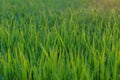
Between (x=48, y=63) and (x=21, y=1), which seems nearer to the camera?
(x=48, y=63)

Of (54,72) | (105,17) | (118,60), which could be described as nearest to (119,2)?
(105,17)

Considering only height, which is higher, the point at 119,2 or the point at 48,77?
the point at 48,77

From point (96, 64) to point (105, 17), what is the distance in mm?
1805

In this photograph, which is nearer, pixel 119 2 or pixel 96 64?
pixel 96 64

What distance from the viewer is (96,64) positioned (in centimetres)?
178

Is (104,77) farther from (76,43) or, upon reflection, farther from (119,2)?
(119,2)

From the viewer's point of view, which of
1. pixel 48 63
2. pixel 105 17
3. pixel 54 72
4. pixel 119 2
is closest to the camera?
pixel 54 72

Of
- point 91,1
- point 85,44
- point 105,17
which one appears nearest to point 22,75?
point 85,44

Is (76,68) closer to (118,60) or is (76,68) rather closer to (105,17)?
(118,60)

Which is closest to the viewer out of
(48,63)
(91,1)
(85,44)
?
(48,63)

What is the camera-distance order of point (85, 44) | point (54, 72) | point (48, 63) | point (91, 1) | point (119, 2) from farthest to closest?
point (91, 1) → point (119, 2) → point (85, 44) → point (48, 63) → point (54, 72)

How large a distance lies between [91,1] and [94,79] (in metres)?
3.80

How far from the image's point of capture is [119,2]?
4832mm

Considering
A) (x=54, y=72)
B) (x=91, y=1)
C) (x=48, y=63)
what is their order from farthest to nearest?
1. (x=91, y=1)
2. (x=48, y=63)
3. (x=54, y=72)
